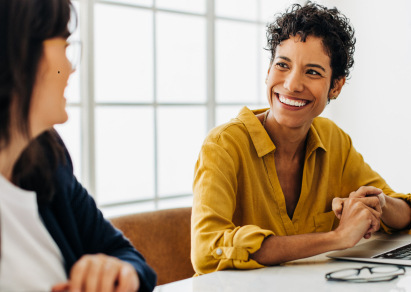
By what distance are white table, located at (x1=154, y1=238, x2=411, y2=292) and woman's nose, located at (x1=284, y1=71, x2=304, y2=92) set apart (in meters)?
0.62

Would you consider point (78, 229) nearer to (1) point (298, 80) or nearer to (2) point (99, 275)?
(2) point (99, 275)

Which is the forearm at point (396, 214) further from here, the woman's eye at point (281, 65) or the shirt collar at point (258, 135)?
the woman's eye at point (281, 65)

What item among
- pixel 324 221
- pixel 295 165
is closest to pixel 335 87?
pixel 295 165

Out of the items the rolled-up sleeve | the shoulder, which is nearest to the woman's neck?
the rolled-up sleeve

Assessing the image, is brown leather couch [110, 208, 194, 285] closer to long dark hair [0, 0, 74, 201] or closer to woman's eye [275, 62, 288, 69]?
woman's eye [275, 62, 288, 69]

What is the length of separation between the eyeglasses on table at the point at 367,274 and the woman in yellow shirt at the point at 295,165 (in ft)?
0.44

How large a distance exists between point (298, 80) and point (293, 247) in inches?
23.9

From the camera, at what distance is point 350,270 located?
1.26 metres

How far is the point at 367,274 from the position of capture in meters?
1.23

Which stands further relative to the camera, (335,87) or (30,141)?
(335,87)

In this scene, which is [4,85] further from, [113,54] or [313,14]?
[113,54]

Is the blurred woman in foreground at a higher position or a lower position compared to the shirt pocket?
higher

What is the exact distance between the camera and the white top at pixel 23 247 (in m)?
Answer: 0.75

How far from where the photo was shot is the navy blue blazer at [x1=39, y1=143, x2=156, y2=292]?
0.96 metres
